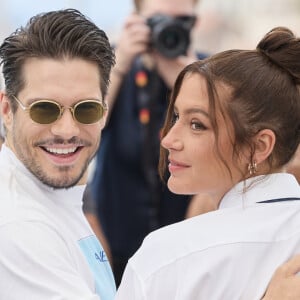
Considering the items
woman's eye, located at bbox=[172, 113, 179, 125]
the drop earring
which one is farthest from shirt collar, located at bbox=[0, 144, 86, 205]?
the drop earring

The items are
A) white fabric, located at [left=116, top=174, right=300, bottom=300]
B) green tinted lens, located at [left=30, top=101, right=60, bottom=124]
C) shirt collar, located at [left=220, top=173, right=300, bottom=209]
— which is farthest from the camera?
green tinted lens, located at [left=30, top=101, right=60, bottom=124]

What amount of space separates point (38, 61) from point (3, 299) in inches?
25.5

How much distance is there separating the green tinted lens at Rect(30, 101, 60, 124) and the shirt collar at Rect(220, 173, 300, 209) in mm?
536

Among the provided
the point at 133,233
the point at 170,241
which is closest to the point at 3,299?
the point at 170,241

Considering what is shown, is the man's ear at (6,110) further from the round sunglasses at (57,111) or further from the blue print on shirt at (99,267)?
the blue print on shirt at (99,267)

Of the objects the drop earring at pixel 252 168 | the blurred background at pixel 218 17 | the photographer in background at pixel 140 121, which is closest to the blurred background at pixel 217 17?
the blurred background at pixel 218 17

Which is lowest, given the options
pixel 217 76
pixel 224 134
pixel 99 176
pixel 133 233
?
pixel 133 233

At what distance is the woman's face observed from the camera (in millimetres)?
2016

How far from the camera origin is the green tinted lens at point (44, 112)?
2.29 m

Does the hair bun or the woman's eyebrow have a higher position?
the hair bun

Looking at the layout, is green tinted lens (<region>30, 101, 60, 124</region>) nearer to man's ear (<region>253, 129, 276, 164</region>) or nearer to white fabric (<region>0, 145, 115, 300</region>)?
white fabric (<region>0, 145, 115, 300</region>)

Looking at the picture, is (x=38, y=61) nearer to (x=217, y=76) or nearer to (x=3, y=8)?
(x=217, y=76)

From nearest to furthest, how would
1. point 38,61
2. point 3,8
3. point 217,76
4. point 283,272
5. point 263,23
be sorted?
point 283,272
point 217,76
point 38,61
point 3,8
point 263,23

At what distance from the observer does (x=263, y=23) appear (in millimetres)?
6953
